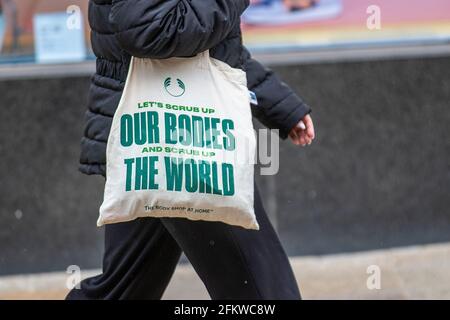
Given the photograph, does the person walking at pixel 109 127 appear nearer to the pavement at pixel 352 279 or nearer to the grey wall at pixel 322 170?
the pavement at pixel 352 279

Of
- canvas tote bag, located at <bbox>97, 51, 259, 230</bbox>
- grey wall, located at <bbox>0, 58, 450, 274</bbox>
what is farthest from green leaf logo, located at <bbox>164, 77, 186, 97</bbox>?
grey wall, located at <bbox>0, 58, 450, 274</bbox>

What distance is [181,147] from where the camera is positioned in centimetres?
285

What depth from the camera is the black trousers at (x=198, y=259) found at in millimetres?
3037

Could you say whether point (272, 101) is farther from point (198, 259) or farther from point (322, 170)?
point (322, 170)

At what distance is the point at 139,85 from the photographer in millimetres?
2908

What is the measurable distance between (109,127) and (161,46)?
386mm

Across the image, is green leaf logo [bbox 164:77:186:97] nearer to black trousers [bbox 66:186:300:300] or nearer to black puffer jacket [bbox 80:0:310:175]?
black puffer jacket [bbox 80:0:310:175]

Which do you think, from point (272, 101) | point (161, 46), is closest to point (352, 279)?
point (272, 101)

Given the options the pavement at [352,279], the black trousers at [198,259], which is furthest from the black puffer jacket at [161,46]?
the pavement at [352,279]

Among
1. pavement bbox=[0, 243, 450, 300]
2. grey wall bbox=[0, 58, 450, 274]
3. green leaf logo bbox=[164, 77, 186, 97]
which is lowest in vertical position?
pavement bbox=[0, 243, 450, 300]

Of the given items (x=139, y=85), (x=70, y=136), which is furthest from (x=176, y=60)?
(x=70, y=136)

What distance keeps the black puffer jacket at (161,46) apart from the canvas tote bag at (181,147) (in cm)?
9

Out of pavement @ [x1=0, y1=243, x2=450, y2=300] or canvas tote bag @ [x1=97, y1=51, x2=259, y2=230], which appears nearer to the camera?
canvas tote bag @ [x1=97, y1=51, x2=259, y2=230]

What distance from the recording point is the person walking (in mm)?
2814
